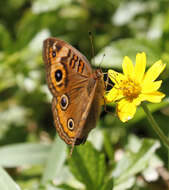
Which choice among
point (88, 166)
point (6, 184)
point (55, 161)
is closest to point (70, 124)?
point (88, 166)

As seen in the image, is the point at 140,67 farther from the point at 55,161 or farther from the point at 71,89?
the point at 55,161

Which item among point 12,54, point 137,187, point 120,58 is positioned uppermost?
point 120,58

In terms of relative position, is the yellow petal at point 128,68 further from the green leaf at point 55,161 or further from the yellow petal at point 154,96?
the green leaf at point 55,161

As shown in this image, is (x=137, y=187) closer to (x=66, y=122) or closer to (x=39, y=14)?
(x=66, y=122)

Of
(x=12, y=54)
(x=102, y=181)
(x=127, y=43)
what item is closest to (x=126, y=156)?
(x=102, y=181)

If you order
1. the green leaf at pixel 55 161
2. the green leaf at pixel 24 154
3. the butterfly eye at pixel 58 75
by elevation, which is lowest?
the green leaf at pixel 24 154

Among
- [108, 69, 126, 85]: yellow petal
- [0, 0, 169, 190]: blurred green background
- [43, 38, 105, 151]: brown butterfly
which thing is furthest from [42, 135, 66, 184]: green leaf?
[108, 69, 126, 85]: yellow petal

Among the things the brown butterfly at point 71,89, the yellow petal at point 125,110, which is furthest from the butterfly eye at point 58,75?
the yellow petal at point 125,110
